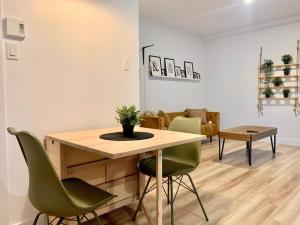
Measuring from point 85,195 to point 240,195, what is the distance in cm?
180

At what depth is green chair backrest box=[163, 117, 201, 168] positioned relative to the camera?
1.93 metres

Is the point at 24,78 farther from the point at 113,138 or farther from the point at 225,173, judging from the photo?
the point at 225,173

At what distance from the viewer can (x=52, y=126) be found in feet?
6.31

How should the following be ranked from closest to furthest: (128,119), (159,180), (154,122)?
(159,180) → (128,119) → (154,122)

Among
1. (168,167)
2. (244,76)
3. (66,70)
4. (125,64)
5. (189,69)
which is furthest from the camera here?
(189,69)

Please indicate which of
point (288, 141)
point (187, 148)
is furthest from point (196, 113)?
point (187, 148)

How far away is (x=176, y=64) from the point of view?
213 inches

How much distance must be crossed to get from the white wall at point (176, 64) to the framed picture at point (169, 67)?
113mm

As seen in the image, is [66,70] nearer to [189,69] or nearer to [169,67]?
[169,67]

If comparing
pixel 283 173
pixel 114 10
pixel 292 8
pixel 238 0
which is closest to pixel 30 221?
pixel 114 10

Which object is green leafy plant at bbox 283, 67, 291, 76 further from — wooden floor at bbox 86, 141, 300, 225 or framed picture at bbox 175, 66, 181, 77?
framed picture at bbox 175, 66, 181, 77

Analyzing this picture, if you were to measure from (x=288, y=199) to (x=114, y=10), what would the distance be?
2563 mm

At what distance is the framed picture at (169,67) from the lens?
514 centimetres

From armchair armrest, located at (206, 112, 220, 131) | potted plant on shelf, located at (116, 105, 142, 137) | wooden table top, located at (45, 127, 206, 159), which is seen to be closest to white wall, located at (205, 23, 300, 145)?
armchair armrest, located at (206, 112, 220, 131)
